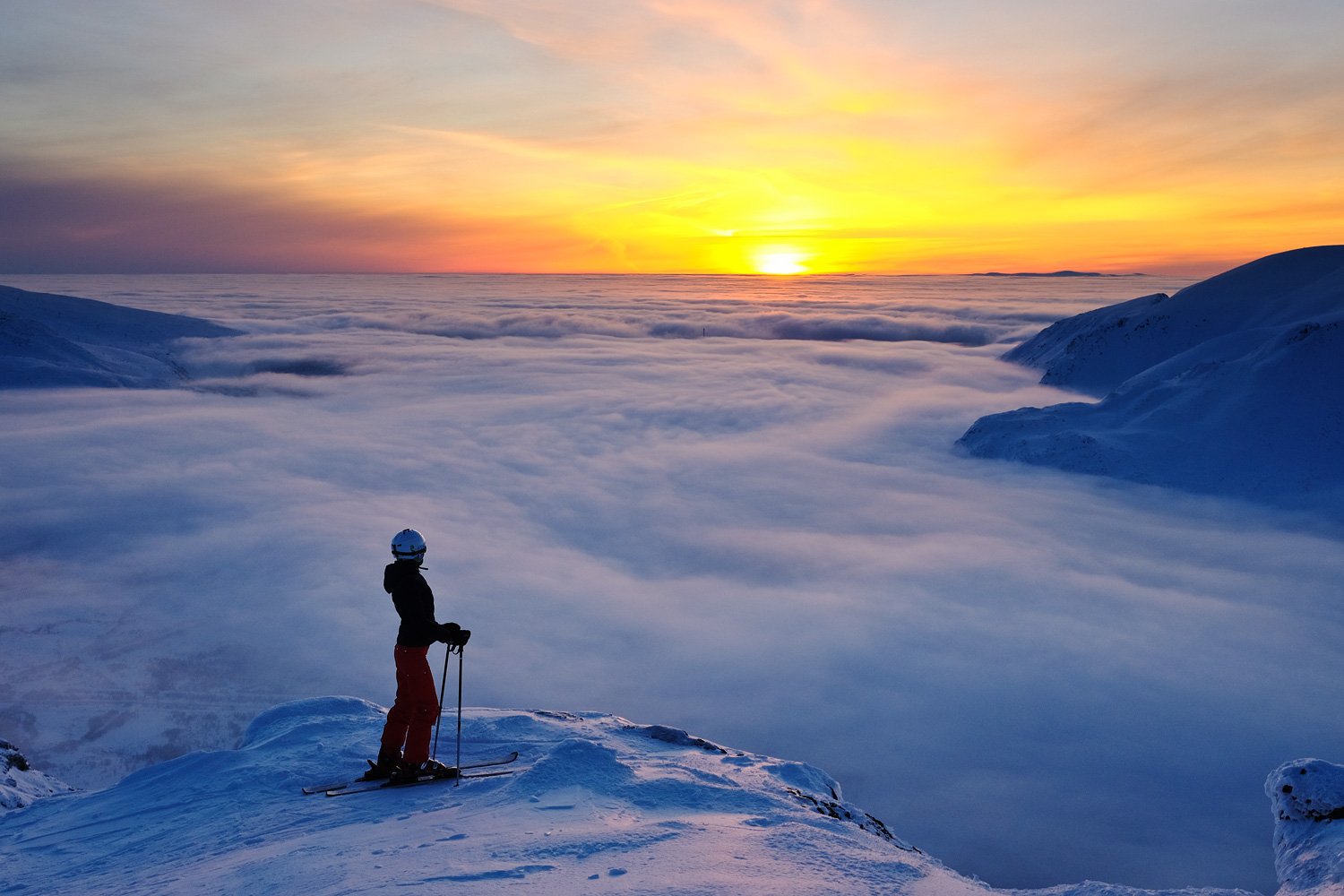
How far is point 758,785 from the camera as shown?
6762 mm

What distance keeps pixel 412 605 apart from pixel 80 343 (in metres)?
54.6

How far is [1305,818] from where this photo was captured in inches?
213

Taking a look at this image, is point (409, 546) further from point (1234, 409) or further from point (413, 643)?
point (1234, 409)

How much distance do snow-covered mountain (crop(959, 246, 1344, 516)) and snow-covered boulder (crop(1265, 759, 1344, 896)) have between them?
64.8 feet

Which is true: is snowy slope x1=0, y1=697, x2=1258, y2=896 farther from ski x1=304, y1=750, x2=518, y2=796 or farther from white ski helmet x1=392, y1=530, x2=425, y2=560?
white ski helmet x1=392, y1=530, x2=425, y2=560

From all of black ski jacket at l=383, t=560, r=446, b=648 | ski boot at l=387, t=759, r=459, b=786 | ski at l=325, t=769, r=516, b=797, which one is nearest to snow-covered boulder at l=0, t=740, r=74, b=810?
ski at l=325, t=769, r=516, b=797

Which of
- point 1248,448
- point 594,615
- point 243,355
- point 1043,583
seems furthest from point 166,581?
point 243,355

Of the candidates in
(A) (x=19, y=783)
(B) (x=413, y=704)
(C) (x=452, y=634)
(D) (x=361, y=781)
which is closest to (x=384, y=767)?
(D) (x=361, y=781)

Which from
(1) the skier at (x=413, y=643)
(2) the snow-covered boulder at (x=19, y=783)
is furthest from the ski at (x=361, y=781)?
(2) the snow-covered boulder at (x=19, y=783)

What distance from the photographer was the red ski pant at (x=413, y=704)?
19.6 feet

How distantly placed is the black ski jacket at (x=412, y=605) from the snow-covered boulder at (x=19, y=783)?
12.2 ft

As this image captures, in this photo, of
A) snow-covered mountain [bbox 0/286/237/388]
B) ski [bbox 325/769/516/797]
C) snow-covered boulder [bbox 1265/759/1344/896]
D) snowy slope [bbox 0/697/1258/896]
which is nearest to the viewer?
snowy slope [bbox 0/697/1258/896]

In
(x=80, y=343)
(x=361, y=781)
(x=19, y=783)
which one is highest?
(x=80, y=343)

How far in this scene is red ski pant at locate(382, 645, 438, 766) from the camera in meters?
5.96
